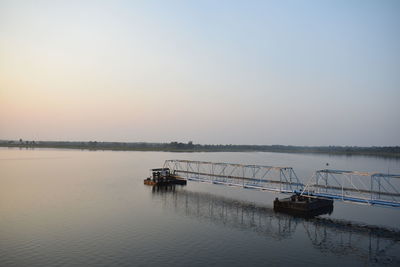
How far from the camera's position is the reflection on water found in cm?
2628

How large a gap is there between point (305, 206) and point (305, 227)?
4.89 metres

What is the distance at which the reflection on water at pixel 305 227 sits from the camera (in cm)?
2628

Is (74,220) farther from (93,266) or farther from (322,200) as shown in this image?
(322,200)

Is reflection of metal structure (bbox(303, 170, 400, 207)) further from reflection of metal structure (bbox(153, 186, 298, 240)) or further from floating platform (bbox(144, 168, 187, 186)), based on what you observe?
floating platform (bbox(144, 168, 187, 186))

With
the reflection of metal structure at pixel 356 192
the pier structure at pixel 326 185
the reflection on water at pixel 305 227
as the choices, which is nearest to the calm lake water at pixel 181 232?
the reflection on water at pixel 305 227

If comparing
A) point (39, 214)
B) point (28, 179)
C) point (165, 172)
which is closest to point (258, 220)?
point (39, 214)

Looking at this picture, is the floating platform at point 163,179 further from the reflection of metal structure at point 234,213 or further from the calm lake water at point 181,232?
the calm lake water at point 181,232

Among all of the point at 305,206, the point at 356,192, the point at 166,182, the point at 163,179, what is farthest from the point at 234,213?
the point at 163,179

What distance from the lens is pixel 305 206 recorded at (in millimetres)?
37438

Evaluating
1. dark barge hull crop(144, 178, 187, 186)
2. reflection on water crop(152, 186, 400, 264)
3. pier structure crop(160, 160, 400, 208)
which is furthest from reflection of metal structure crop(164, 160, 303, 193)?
reflection on water crop(152, 186, 400, 264)

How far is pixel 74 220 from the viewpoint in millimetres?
33062

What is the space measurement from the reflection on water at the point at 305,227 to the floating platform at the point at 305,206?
4.15ft

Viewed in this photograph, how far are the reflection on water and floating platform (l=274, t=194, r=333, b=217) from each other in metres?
1.27

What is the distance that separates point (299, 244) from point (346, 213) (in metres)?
14.4
